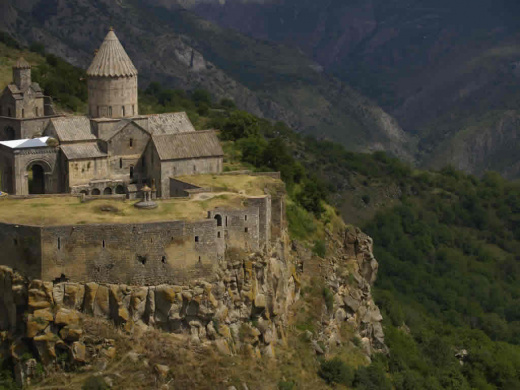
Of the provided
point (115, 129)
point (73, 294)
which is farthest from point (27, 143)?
point (73, 294)

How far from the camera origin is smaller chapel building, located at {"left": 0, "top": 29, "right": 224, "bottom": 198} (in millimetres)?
61688

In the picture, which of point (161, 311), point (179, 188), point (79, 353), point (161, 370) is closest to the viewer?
point (79, 353)

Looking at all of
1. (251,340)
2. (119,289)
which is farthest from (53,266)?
(251,340)

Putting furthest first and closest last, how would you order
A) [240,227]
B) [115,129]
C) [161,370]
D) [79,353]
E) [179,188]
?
[115,129] < [179,188] < [240,227] < [161,370] < [79,353]

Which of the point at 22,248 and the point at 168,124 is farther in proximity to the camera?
the point at 168,124

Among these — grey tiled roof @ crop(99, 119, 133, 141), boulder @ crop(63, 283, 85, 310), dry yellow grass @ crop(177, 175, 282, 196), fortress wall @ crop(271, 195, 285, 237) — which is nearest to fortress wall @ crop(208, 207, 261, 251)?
fortress wall @ crop(271, 195, 285, 237)

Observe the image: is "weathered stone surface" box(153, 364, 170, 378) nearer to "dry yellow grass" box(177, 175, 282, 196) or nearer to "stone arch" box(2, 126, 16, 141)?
"dry yellow grass" box(177, 175, 282, 196)

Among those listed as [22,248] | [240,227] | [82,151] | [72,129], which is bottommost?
[22,248]

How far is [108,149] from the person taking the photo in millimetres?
62500

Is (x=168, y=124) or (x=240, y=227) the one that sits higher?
(x=168, y=124)

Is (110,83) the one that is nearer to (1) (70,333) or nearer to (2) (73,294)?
(2) (73,294)

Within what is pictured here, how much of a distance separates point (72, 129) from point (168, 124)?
18.8 feet

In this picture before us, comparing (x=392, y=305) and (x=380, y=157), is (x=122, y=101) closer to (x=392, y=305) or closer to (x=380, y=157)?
(x=392, y=305)

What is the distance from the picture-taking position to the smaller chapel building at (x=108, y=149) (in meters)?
61.7
